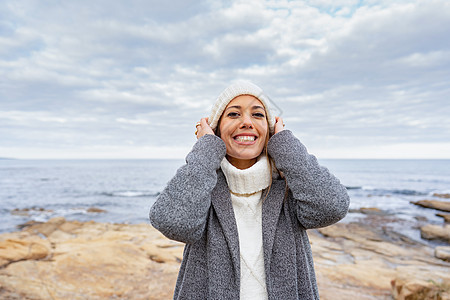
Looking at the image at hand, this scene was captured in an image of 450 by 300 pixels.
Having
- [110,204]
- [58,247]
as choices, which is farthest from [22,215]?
[58,247]

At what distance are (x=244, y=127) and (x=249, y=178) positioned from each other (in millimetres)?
361

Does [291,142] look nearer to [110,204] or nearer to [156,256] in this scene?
[156,256]

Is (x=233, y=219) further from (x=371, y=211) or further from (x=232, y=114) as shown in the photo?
(x=371, y=211)

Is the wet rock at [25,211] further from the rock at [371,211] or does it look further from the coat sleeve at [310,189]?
the rock at [371,211]

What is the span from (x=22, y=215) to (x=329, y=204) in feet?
63.2

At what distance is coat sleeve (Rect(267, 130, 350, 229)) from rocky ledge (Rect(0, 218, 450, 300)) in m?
4.23

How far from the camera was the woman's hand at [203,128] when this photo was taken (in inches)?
81.1

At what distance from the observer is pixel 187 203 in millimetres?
1656

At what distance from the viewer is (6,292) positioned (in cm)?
499

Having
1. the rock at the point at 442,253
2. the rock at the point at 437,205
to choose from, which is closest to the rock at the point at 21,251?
the rock at the point at 442,253

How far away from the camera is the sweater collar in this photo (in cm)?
188

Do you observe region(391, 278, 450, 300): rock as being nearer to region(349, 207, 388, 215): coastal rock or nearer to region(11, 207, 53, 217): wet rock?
region(349, 207, 388, 215): coastal rock

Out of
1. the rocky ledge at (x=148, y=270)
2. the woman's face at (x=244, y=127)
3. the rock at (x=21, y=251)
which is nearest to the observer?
the woman's face at (x=244, y=127)

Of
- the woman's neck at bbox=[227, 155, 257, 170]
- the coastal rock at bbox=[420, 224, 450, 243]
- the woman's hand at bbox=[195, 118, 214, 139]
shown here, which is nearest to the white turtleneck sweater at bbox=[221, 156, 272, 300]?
the woman's neck at bbox=[227, 155, 257, 170]
